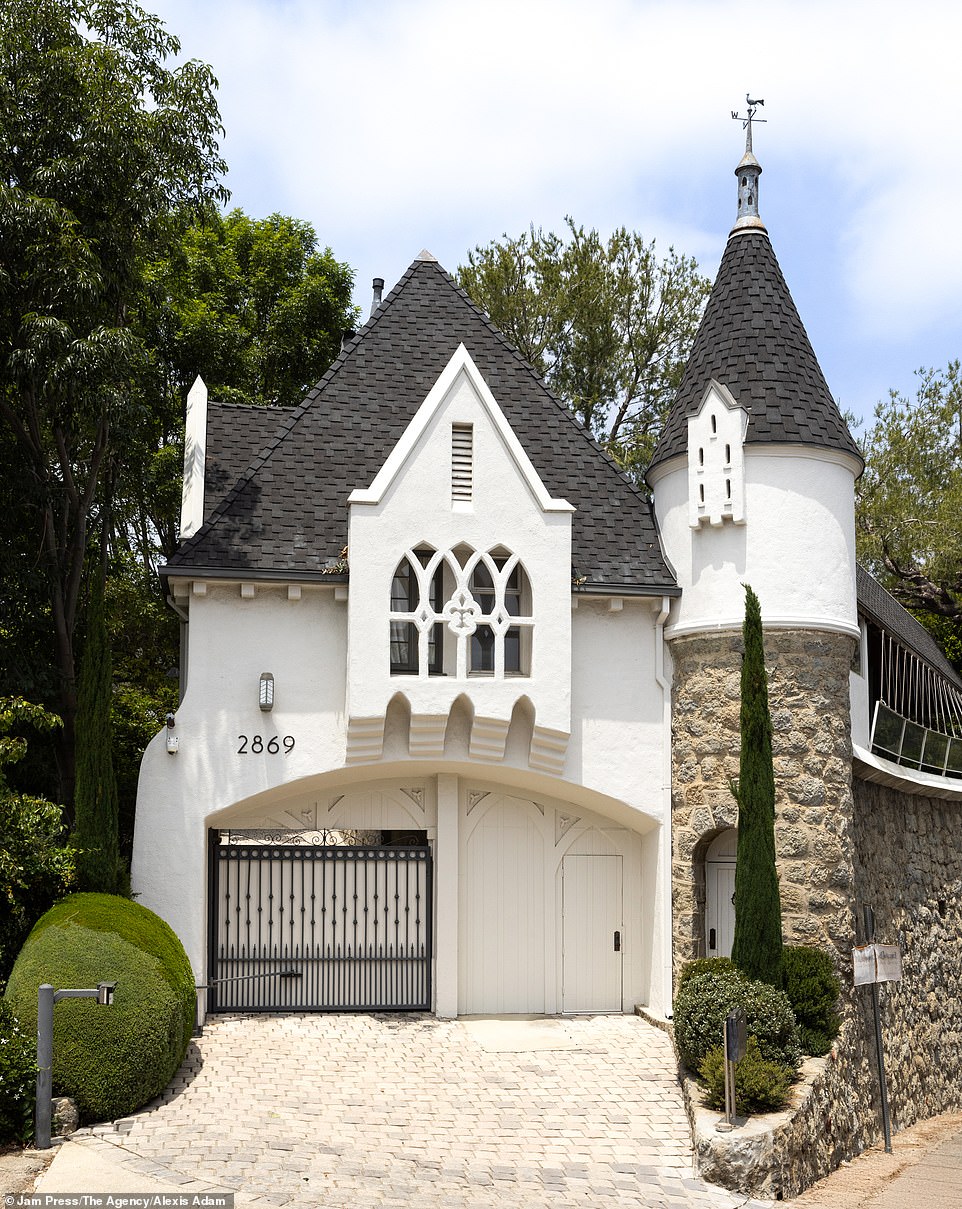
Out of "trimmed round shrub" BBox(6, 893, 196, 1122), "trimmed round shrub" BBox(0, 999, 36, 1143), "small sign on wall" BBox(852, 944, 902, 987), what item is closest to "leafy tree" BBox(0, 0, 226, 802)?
"trimmed round shrub" BBox(6, 893, 196, 1122)

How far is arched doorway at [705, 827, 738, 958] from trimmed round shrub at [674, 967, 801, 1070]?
2830 millimetres

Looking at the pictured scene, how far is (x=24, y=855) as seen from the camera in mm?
14695

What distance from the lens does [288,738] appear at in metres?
16.7

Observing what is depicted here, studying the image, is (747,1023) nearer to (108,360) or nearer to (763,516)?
(763,516)

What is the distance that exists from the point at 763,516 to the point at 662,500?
186cm

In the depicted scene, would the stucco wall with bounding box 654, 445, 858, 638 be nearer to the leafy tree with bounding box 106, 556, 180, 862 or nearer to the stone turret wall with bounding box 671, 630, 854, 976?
the stone turret wall with bounding box 671, 630, 854, 976

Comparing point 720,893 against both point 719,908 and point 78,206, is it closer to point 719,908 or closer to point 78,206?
point 719,908

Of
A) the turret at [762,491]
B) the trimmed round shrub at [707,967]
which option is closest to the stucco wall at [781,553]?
the turret at [762,491]

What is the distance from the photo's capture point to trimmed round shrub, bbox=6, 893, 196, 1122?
40.0 ft

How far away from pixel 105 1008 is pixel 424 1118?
11.5 ft

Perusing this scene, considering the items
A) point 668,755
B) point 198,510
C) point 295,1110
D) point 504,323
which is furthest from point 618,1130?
point 504,323

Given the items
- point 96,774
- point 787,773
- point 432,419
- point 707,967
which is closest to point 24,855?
point 96,774

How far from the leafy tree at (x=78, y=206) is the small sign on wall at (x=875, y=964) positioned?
11.5 meters

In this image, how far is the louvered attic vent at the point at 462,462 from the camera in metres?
17.0
